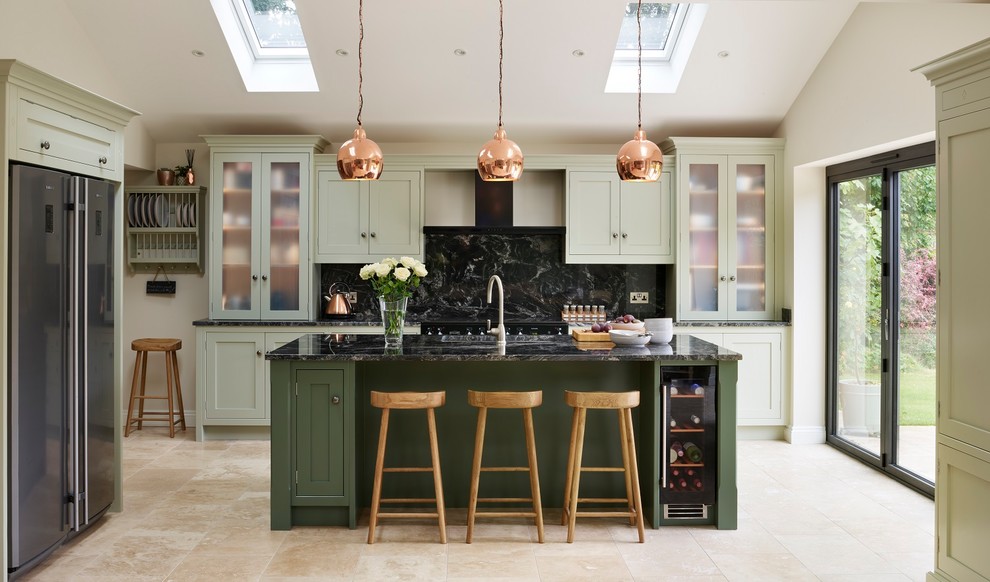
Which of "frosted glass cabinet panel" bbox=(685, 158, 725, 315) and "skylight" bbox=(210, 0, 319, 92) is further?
"frosted glass cabinet panel" bbox=(685, 158, 725, 315)

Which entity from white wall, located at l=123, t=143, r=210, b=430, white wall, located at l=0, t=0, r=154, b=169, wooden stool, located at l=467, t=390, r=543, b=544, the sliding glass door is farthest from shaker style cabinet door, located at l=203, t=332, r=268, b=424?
the sliding glass door

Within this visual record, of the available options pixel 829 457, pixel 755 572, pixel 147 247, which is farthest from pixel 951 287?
pixel 147 247

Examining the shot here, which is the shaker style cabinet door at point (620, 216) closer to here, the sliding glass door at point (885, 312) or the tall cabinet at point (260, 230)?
the sliding glass door at point (885, 312)

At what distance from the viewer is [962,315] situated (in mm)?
2928

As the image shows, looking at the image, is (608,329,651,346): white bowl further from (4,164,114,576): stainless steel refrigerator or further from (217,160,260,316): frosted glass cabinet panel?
(217,160,260,316): frosted glass cabinet panel

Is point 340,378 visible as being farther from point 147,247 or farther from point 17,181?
point 147,247

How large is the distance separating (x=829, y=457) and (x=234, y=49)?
525 centimetres

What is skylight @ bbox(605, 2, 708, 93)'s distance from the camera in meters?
5.42

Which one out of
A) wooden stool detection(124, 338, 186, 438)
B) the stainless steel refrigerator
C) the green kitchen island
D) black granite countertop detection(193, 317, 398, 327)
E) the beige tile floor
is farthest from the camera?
wooden stool detection(124, 338, 186, 438)

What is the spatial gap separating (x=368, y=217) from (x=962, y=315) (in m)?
4.32

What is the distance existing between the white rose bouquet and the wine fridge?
145 centimetres

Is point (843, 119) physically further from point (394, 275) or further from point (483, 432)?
point (483, 432)

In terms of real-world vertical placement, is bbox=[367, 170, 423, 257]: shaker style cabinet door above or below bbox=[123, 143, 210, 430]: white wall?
above

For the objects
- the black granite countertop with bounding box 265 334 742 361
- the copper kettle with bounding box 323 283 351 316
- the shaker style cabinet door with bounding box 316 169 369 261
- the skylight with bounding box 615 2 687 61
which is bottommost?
the black granite countertop with bounding box 265 334 742 361
